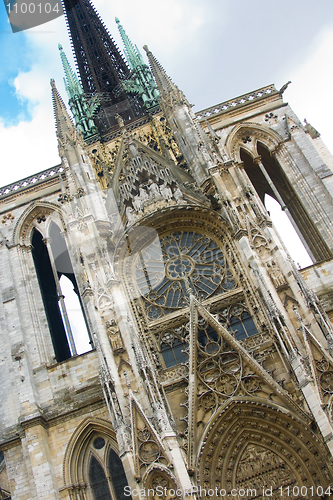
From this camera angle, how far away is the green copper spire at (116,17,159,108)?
850 inches

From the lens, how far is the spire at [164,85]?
17250mm

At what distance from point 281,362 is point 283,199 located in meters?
6.63

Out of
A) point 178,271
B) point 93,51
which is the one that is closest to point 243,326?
point 178,271

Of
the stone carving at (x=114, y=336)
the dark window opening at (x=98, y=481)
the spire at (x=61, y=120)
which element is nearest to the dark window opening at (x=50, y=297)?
the spire at (x=61, y=120)

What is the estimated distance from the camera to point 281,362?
11.5m

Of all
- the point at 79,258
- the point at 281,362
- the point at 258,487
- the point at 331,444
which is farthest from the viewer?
the point at 79,258

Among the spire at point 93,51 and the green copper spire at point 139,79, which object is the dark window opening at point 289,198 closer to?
the green copper spire at point 139,79

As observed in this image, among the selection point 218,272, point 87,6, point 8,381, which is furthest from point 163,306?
point 87,6

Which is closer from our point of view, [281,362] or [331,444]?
[331,444]

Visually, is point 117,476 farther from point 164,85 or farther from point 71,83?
point 71,83

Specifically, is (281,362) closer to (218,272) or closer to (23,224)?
(218,272)

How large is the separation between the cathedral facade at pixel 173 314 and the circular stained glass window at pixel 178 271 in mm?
56

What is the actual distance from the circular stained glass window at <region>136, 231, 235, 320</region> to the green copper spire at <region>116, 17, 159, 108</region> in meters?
8.41

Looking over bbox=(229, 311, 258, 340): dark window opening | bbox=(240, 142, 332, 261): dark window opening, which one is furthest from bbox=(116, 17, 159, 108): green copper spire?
bbox=(229, 311, 258, 340): dark window opening
